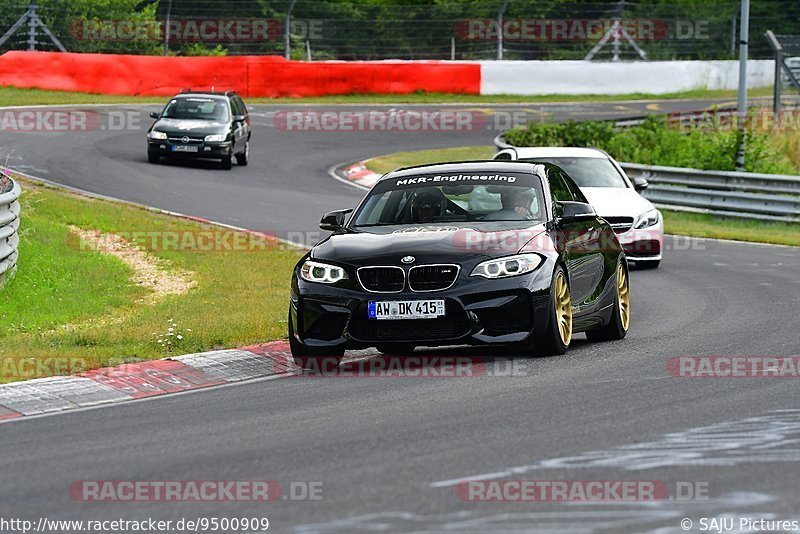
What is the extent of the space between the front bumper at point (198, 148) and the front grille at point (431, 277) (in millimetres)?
20450

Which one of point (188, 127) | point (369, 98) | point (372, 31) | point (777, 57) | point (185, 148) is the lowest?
point (185, 148)

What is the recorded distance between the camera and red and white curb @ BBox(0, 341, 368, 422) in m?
9.29

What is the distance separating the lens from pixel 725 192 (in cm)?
2639

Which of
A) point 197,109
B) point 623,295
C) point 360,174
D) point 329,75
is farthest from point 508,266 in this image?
point 329,75

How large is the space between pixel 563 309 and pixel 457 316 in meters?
1.09

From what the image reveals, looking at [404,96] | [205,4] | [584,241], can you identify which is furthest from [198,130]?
[205,4]

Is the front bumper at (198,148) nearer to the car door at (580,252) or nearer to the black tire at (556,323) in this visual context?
the car door at (580,252)

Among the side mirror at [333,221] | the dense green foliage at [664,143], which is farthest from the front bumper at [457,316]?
the dense green foliage at [664,143]

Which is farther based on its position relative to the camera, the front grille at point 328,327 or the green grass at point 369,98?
the green grass at point 369,98

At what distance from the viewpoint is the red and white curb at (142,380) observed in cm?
929

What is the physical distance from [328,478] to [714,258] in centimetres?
1441

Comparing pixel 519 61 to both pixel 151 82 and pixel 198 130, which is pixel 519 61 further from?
pixel 198 130

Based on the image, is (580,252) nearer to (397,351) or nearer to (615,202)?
(397,351)

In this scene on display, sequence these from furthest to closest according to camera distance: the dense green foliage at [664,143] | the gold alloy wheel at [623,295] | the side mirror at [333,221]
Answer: the dense green foliage at [664,143] → the gold alloy wheel at [623,295] → the side mirror at [333,221]
